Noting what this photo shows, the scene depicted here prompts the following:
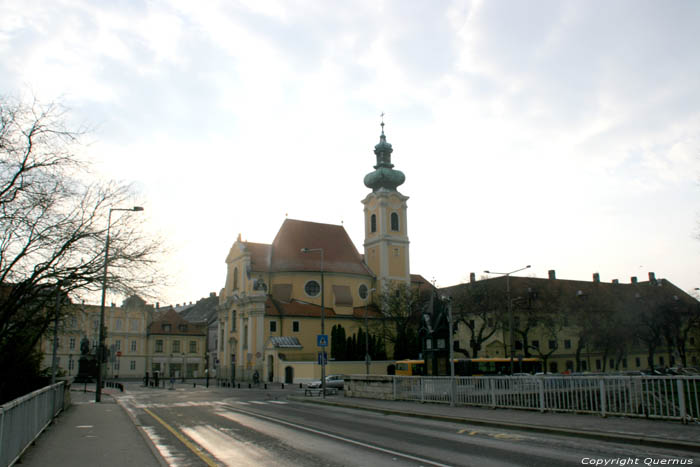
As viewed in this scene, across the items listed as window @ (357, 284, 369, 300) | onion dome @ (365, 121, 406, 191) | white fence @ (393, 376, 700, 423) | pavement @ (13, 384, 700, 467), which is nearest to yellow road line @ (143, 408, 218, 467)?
pavement @ (13, 384, 700, 467)

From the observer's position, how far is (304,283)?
221ft

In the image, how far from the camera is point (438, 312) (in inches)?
1341

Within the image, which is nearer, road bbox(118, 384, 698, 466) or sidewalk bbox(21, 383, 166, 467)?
sidewalk bbox(21, 383, 166, 467)

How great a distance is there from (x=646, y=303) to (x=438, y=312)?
104ft

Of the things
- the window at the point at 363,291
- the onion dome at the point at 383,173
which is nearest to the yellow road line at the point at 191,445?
the window at the point at 363,291

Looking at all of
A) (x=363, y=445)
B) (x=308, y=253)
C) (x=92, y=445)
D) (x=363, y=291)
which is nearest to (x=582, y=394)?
(x=363, y=445)

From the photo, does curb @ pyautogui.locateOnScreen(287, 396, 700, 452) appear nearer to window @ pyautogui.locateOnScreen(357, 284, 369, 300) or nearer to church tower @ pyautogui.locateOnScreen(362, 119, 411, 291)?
window @ pyautogui.locateOnScreen(357, 284, 369, 300)

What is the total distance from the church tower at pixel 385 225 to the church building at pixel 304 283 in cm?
14

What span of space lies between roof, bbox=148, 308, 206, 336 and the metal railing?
68.3m

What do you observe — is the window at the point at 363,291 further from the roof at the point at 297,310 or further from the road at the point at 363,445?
the road at the point at 363,445

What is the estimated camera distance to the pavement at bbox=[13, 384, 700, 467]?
10734 millimetres

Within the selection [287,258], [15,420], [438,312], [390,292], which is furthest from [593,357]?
[15,420]

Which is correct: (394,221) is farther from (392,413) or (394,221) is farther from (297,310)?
(392,413)

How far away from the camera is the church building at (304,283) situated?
62.0 m
